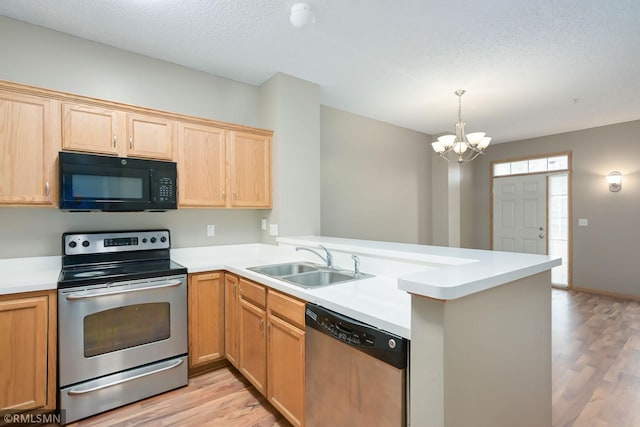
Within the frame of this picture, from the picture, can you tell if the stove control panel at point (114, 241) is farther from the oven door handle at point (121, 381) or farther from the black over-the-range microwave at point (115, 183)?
the oven door handle at point (121, 381)

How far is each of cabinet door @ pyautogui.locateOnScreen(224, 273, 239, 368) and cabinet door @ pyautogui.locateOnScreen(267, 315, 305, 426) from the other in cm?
56

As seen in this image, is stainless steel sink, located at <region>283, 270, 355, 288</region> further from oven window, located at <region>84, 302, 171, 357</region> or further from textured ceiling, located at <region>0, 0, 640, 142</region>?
textured ceiling, located at <region>0, 0, 640, 142</region>

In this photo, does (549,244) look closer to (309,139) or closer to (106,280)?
(309,139)

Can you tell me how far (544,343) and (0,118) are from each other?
3468mm

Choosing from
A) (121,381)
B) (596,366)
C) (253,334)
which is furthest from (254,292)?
(596,366)

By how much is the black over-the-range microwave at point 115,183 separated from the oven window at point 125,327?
2.49 feet

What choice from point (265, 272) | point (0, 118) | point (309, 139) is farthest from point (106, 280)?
point (309, 139)

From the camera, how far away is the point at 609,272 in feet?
16.1

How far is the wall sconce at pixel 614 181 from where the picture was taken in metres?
4.80

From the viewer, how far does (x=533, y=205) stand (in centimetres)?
572

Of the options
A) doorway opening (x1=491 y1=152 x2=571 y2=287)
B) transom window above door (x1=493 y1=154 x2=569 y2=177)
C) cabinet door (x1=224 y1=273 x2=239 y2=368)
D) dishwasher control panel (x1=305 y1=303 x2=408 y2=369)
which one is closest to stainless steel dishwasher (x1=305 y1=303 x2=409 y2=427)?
dishwasher control panel (x1=305 y1=303 x2=408 y2=369)

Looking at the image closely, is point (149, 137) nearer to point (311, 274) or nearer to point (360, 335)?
point (311, 274)

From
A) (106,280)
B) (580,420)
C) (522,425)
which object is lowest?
(580,420)

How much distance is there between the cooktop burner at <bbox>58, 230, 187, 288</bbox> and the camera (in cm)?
210
